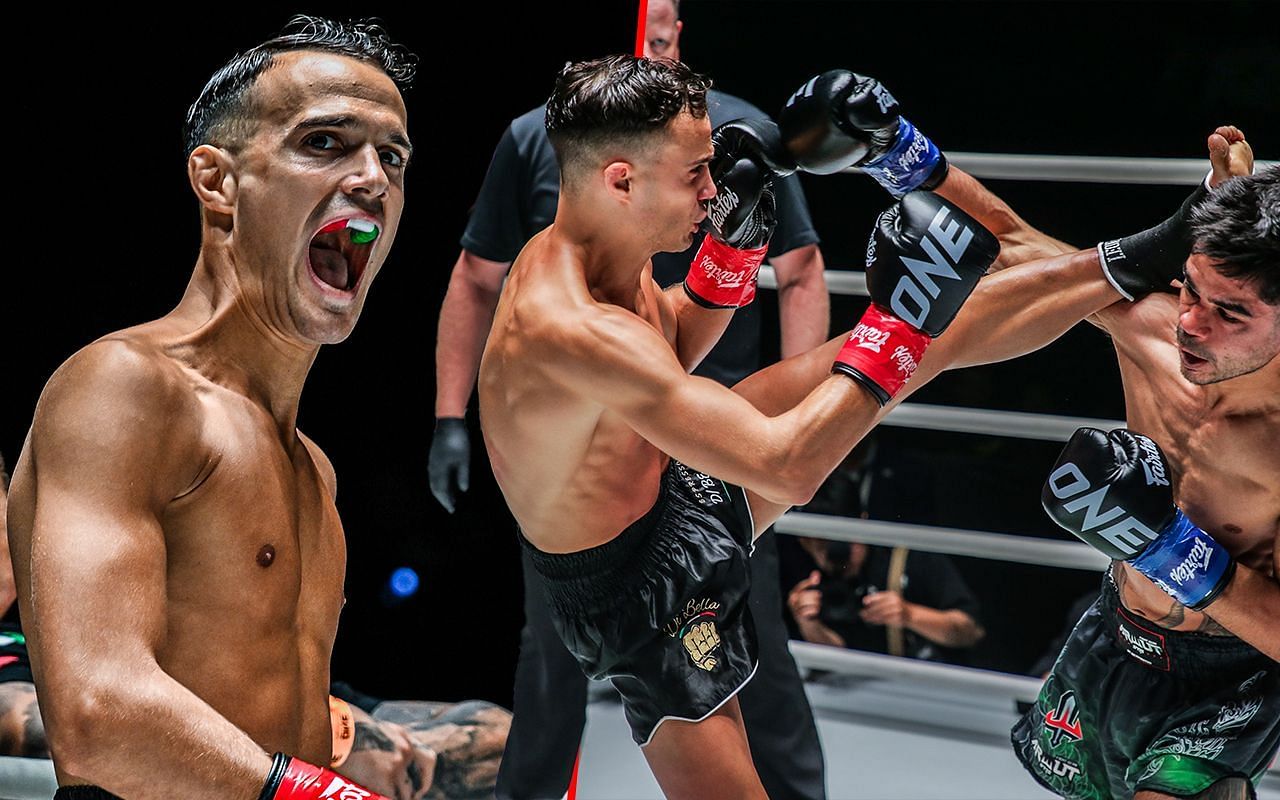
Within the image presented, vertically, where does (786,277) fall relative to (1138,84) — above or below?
below

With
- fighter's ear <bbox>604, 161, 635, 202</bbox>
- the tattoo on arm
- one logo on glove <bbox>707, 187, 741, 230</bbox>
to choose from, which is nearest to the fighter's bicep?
fighter's ear <bbox>604, 161, 635, 202</bbox>

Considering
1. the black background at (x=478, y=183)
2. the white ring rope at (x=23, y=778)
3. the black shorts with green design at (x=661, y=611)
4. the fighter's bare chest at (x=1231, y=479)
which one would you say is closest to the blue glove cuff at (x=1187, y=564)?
the fighter's bare chest at (x=1231, y=479)

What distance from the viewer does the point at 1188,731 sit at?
219 centimetres

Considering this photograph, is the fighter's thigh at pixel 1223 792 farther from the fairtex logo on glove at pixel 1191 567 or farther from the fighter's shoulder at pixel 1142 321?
the fighter's shoulder at pixel 1142 321

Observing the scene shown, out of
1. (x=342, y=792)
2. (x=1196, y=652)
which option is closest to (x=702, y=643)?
(x=1196, y=652)

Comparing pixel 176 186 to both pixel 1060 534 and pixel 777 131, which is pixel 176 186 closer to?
pixel 777 131

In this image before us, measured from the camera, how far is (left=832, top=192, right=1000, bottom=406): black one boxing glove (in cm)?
190

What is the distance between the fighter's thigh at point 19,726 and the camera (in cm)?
273

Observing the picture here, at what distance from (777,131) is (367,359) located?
1.21m

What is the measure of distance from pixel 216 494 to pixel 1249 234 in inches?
60.0

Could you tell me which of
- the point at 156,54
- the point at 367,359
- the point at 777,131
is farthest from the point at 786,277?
the point at 156,54

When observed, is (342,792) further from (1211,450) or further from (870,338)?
(1211,450)

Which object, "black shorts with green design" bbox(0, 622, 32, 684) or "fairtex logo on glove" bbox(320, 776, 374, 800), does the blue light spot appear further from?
"fairtex logo on glove" bbox(320, 776, 374, 800)

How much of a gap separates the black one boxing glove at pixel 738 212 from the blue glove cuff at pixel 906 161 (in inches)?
6.7
